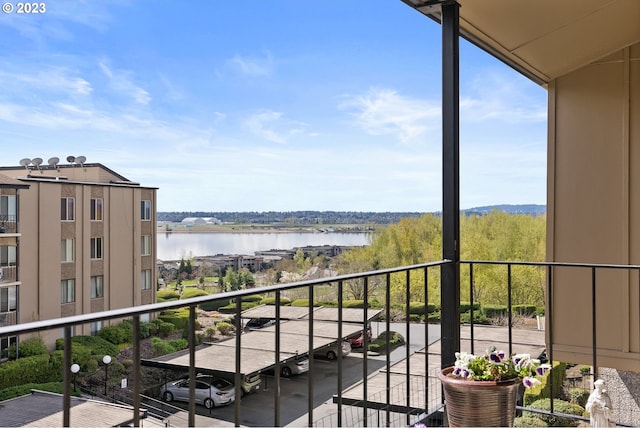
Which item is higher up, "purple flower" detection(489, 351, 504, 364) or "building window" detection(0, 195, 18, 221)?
"building window" detection(0, 195, 18, 221)

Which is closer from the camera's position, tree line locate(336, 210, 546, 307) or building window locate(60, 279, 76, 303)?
tree line locate(336, 210, 546, 307)

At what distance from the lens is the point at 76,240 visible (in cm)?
2377

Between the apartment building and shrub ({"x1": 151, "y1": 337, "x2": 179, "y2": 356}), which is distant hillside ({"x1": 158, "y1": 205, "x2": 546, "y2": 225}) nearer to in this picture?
the apartment building

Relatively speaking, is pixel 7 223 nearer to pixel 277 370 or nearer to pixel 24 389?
pixel 24 389

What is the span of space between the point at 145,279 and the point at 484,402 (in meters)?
26.9

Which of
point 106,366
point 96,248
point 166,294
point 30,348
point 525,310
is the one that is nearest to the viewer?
point 525,310

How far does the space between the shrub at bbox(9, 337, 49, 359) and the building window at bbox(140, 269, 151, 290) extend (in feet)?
20.5

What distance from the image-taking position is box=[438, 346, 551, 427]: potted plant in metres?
1.96

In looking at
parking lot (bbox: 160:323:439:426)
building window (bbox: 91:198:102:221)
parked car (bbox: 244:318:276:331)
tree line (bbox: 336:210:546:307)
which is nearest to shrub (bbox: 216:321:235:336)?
parked car (bbox: 244:318:276:331)

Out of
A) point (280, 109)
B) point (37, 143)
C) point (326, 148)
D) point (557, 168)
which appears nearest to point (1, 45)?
point (37, 143)

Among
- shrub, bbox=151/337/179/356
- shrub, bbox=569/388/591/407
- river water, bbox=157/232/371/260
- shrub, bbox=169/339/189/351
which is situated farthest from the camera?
river water, bbox=157/232/371/260

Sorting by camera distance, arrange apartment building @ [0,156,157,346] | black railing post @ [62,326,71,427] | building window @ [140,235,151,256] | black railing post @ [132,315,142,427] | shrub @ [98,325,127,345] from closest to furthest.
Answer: black railing post @ [62,326,71,427] < black railing post @ [132,315,142,427] < shrub @ [98,325,127,345] < apartment building @ [0,156,157,346] < building window @ [140,235,151,256]

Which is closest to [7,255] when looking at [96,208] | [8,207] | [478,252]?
[8,207]

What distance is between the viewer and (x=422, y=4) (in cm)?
246
